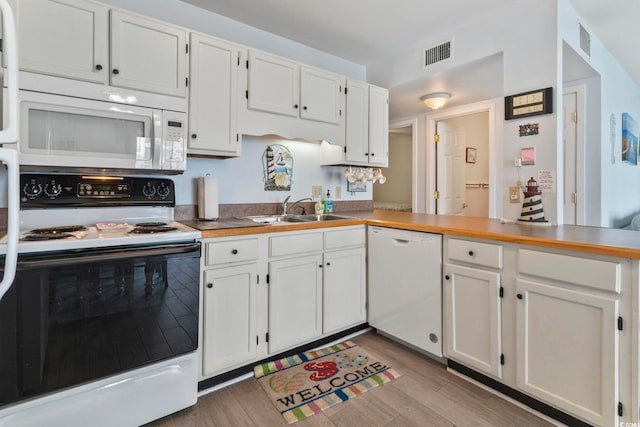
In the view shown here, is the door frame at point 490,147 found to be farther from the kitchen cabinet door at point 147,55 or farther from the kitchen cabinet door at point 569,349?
the kitchen cabinet door at point 147,55

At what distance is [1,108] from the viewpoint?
150 centimetres

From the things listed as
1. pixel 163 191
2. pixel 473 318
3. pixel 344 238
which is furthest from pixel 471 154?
pixel 163 191

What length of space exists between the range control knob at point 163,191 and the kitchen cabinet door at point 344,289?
1141 millimetres

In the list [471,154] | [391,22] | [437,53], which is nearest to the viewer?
[391,22]

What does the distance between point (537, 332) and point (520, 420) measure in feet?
1.46

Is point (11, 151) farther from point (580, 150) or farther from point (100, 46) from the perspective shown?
point (580, 150)

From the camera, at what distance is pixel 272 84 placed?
2.34 m

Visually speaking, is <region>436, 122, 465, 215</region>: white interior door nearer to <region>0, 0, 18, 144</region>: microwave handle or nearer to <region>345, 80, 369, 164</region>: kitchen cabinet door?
<region>345, 80, 369, 164</region>: kitchen cabinet door

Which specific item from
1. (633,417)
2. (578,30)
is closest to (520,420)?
(633,417)

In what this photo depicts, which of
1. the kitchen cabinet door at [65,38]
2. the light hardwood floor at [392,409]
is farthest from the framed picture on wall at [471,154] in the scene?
the kitchen cabinet door at [65,38]

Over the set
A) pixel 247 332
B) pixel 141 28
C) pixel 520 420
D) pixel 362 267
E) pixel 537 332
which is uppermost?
pixel 141 28

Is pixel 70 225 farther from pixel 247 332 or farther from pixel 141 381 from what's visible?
pixel 247 332

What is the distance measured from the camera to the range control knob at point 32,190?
5.43ft

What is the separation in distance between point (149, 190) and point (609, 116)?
441 centimetres
